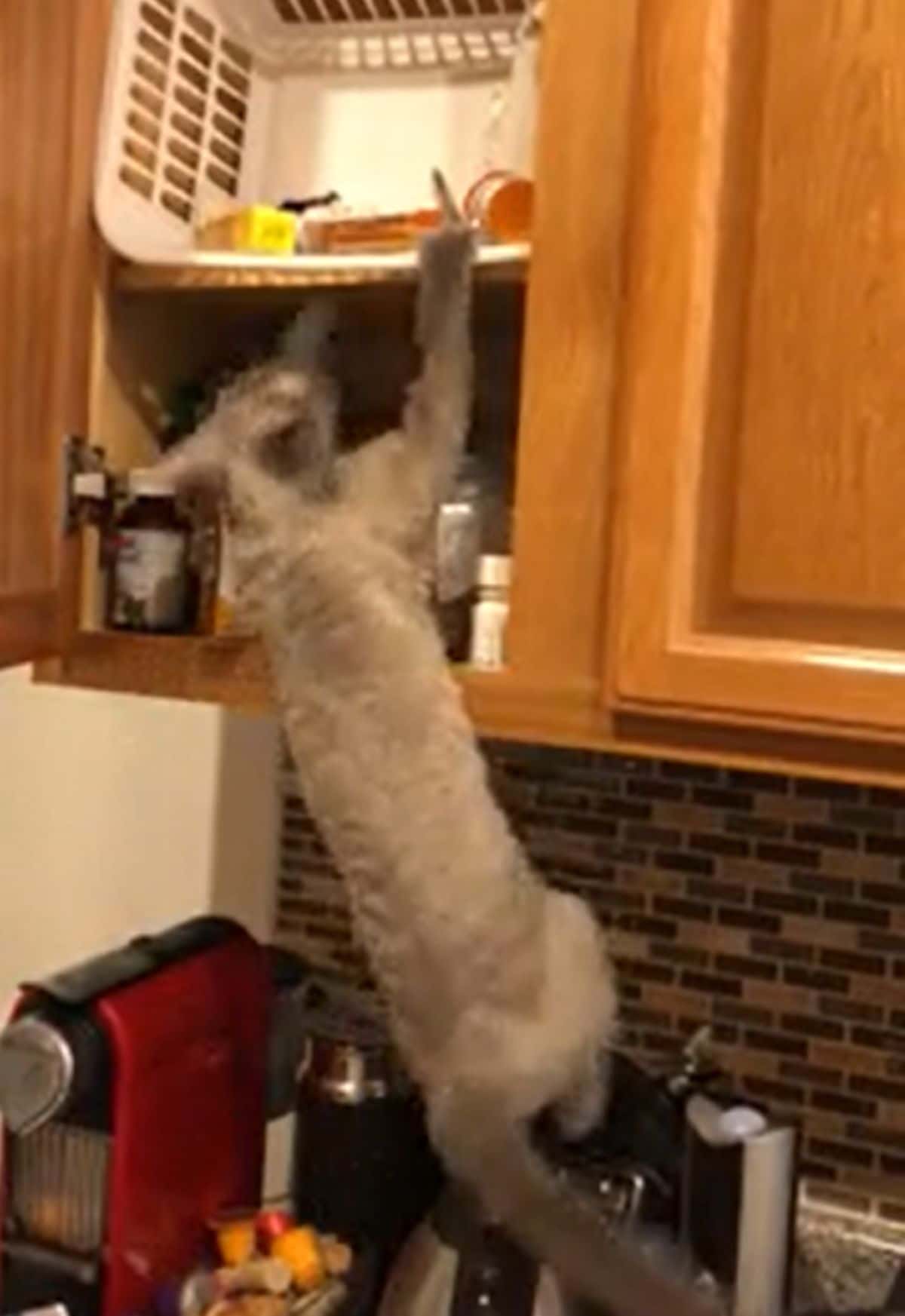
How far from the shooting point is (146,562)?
1376mm

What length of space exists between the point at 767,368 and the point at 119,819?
34.1 inches

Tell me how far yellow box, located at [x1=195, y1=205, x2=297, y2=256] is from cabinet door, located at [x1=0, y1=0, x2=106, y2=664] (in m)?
0.10

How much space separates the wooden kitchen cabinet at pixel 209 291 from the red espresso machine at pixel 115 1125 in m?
0.21

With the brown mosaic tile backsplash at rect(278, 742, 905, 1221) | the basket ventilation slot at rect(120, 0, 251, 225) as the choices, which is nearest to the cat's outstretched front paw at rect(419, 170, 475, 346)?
the basket ventilation slot at rect(120, 0, 251, 225)

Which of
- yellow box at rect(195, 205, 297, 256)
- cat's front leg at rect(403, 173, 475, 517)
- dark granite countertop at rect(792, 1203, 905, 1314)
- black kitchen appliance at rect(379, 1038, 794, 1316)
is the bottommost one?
dark granite countertop at rect(792, 1203, 905, 1314)

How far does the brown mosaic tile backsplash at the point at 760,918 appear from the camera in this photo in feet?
4.70

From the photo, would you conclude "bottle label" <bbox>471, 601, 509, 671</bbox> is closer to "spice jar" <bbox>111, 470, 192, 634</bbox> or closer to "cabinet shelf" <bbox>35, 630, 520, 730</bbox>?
"cabinet shelf" <bbox>35, 630, 520, 730</bbox>

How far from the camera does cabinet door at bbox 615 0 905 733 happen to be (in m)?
1.10

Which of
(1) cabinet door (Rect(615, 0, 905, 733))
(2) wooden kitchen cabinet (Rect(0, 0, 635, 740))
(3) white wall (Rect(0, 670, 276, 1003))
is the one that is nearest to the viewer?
(1) cabinet door (Rect(615, 0, 905, 733))

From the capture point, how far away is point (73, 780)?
5.90 ft

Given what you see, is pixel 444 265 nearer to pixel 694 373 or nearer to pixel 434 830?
pixel 694 373

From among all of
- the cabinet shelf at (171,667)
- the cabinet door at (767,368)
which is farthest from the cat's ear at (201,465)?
the cabinet door at (767,368)

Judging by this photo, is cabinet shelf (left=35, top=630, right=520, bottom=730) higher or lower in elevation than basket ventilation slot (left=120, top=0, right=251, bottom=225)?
lower

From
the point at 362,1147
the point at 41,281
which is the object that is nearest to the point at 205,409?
the point at 41,281
